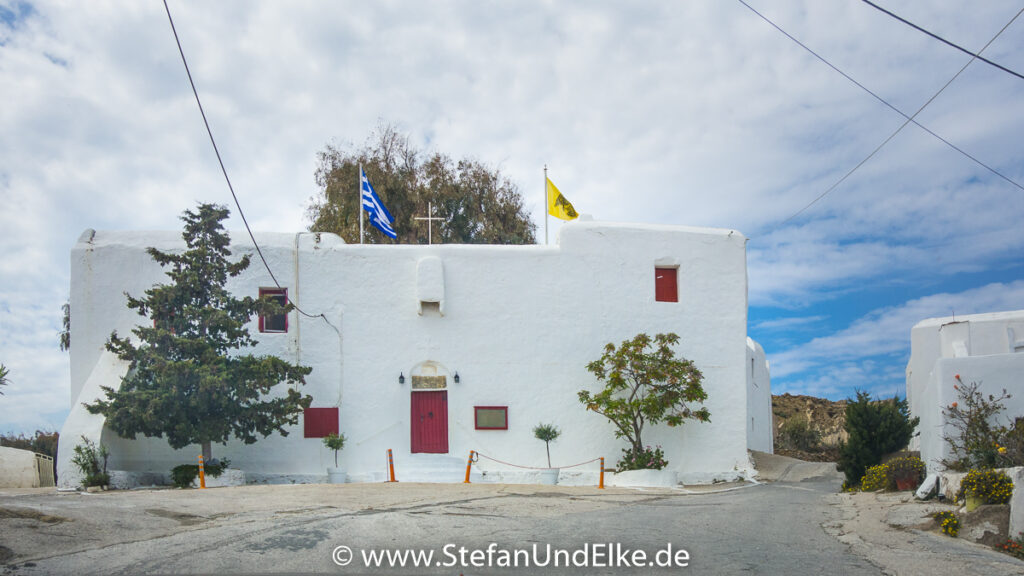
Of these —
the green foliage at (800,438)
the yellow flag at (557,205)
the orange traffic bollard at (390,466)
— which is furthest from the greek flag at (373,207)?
the green foliage at (800,438)

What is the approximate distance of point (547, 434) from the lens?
69.2ft

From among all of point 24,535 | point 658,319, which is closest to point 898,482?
point 658,319

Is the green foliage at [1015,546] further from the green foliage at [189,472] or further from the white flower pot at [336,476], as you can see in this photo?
the green foliage at [189,472]

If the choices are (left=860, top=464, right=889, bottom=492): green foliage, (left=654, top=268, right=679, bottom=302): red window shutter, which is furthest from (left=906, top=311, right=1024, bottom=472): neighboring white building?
(left=654, top=268, right=679, bottom=302): red window shutter

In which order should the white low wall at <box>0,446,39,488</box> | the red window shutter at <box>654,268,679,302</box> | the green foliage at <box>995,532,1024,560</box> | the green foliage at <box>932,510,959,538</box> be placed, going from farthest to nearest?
the red window shutter at <box>654,268,679,302</box>, the white low wall at <box>0,446,39,488</box>, the green foliage at <box>932,510,959,538</box>, the green foliage at <box>995,532,1024,560</box>

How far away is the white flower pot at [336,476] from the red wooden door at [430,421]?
187cm

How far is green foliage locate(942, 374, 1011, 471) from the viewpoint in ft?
45.6

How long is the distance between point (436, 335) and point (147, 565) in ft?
45.8

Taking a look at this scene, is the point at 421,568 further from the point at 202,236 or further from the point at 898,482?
the point at 202,236

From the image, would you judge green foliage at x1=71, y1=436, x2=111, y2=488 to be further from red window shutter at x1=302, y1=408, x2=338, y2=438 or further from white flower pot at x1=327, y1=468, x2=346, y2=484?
white flower pot at x1=327, y1=468, x2=346, y2=484

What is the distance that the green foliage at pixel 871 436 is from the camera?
18.7m

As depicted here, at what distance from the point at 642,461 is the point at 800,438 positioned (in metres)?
16.7

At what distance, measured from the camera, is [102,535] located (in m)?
9.25

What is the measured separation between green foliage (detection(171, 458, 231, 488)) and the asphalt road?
13.0 feet
